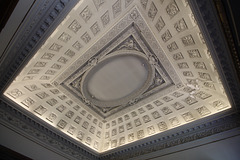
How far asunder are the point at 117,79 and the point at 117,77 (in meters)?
0.21

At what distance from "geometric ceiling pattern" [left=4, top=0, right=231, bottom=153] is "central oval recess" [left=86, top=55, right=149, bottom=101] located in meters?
0.07

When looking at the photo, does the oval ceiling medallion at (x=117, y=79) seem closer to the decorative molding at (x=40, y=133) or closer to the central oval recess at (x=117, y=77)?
the central oval recess at (x=117, y=77)

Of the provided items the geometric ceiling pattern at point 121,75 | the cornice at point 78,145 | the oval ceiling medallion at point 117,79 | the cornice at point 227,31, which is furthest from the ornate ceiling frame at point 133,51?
the cornice at point 227,31

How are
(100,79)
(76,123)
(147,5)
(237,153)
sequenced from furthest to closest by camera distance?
(76,123), (100,79), (237,153), (147,5)

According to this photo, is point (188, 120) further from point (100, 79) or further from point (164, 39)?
point (100, 79)

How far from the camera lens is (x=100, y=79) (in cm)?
1209

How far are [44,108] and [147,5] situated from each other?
1053cm

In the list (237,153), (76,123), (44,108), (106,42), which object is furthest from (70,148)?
(237,153)

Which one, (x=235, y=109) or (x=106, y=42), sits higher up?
(x=106, y=42)

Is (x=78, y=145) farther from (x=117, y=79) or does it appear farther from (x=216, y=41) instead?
(x=216, y=41)

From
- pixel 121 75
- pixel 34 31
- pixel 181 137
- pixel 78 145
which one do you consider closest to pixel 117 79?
pixel 121 75

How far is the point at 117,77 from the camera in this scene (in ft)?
38.9

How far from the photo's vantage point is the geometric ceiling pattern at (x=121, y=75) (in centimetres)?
841

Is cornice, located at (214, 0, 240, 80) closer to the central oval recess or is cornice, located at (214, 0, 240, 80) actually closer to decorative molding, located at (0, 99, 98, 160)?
the central oval recess
